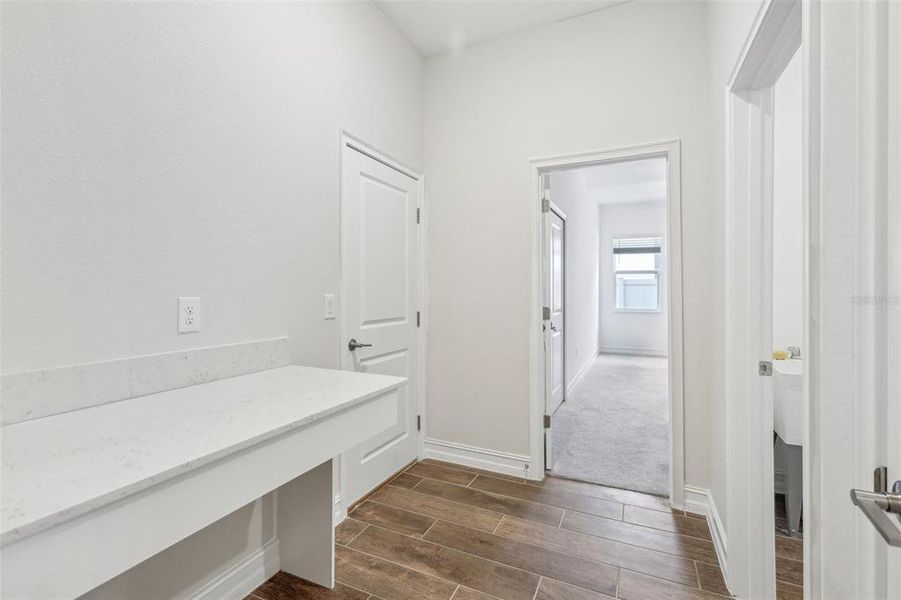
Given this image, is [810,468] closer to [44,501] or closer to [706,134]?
[44,501]

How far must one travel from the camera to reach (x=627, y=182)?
20.2 feet

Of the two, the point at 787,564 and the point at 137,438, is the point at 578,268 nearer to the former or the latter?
the point at 787,564

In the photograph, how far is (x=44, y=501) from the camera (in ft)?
2.17

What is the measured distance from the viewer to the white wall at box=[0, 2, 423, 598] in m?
1.09

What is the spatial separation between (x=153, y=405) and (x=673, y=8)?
310 cm

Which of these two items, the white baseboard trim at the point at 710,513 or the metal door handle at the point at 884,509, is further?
the white baseboard trim at the point at 710,513

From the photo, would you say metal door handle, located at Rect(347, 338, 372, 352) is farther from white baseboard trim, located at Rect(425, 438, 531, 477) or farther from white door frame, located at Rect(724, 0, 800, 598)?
white door frame, located at Rect(724, 0, 800, 598)

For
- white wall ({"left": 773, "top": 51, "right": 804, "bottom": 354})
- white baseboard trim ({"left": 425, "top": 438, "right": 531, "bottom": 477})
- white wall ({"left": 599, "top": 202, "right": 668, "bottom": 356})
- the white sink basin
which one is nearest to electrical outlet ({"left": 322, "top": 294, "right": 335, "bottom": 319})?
white baseboard trim ({"left": 425, "top": 438, "right": 531, "bottom": 477})

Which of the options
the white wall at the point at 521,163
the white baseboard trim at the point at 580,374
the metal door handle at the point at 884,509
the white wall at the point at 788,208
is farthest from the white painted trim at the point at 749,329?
the white baseboard trim at the point at 580,374

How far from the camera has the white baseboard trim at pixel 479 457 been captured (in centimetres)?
270

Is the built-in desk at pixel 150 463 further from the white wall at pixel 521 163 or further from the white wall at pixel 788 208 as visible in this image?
the white wall at pixel 788 208

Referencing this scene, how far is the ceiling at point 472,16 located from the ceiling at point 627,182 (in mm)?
2579

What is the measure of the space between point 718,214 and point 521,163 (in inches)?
47.8

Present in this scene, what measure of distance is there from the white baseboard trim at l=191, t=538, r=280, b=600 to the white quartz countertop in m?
0.74
